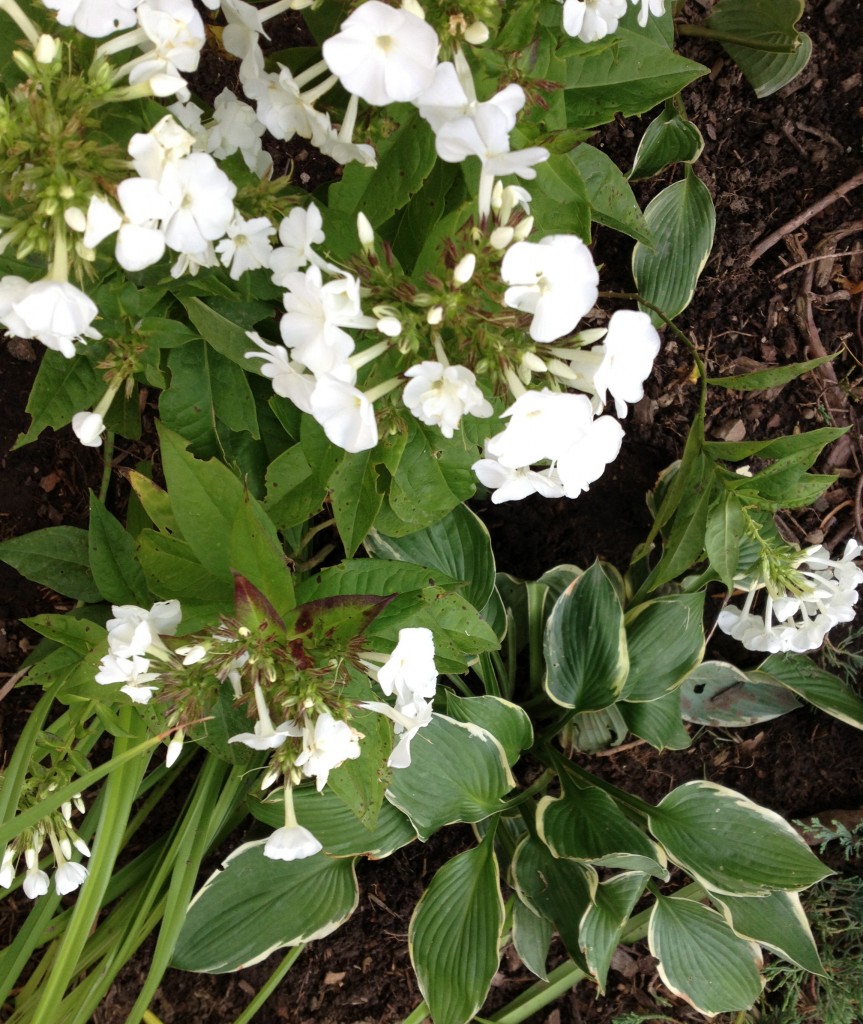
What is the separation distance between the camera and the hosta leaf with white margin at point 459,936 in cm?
144

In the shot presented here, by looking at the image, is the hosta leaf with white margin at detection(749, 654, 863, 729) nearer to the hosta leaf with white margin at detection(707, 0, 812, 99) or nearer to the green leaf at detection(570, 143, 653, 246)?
the green leaf at detection(570, 143, 653, 246)

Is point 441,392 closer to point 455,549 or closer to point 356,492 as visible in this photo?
point 356,492

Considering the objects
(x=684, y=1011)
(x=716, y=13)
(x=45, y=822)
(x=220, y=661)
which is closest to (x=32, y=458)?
(x=45, y=822)

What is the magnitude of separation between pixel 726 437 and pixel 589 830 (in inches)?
36.1

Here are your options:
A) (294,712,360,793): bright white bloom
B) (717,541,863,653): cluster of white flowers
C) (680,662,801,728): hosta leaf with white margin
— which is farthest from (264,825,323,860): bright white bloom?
(680,662,801,728): hosta leaf with white margin

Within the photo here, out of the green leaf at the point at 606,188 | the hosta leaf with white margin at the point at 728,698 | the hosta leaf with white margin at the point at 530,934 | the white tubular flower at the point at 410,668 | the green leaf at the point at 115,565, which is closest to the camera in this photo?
the white tubular flower at the point at 410,668

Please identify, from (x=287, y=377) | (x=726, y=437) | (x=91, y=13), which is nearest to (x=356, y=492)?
(x=287, y=377)

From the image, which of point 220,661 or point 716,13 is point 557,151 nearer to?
point 220,661

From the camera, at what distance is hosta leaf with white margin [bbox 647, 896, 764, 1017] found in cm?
154

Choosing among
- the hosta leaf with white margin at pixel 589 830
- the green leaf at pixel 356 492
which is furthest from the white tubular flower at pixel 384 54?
the hosta leaf with white margin at pixel 589 830

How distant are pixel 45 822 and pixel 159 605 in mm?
416

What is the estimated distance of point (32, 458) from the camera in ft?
5.32

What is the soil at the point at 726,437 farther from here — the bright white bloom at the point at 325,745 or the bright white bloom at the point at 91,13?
the bright white bloom at the point at 91,13

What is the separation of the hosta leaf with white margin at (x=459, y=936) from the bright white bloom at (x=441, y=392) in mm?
1093
